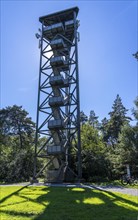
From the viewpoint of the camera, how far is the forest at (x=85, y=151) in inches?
982

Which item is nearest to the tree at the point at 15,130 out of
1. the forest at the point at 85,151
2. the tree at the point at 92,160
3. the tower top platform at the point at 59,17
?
the forest at the point at 85,151

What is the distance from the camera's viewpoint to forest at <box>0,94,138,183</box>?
25.0 meters

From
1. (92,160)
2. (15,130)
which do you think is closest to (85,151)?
(92,160)

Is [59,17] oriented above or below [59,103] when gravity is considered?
above

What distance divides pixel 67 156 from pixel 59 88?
805 centimetres

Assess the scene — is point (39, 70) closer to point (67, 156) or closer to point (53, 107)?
point (53, 107)

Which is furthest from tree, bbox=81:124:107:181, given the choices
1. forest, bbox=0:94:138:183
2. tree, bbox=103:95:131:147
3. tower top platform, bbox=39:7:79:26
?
tree, bbox=103:95:131:147

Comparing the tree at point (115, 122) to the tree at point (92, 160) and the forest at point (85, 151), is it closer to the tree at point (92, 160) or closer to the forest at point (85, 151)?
the forest at point (85, 151)

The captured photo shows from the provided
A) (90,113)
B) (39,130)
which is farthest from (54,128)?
(90,113)

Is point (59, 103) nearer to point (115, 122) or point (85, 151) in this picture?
point (85, 151)

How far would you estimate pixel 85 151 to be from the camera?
2566 centimetres

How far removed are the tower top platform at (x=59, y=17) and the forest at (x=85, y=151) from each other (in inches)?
566

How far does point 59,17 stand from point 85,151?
59.9 feet

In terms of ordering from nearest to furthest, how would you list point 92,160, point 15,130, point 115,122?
1. point 92,160
2. point 15,130
3. point 115,122
